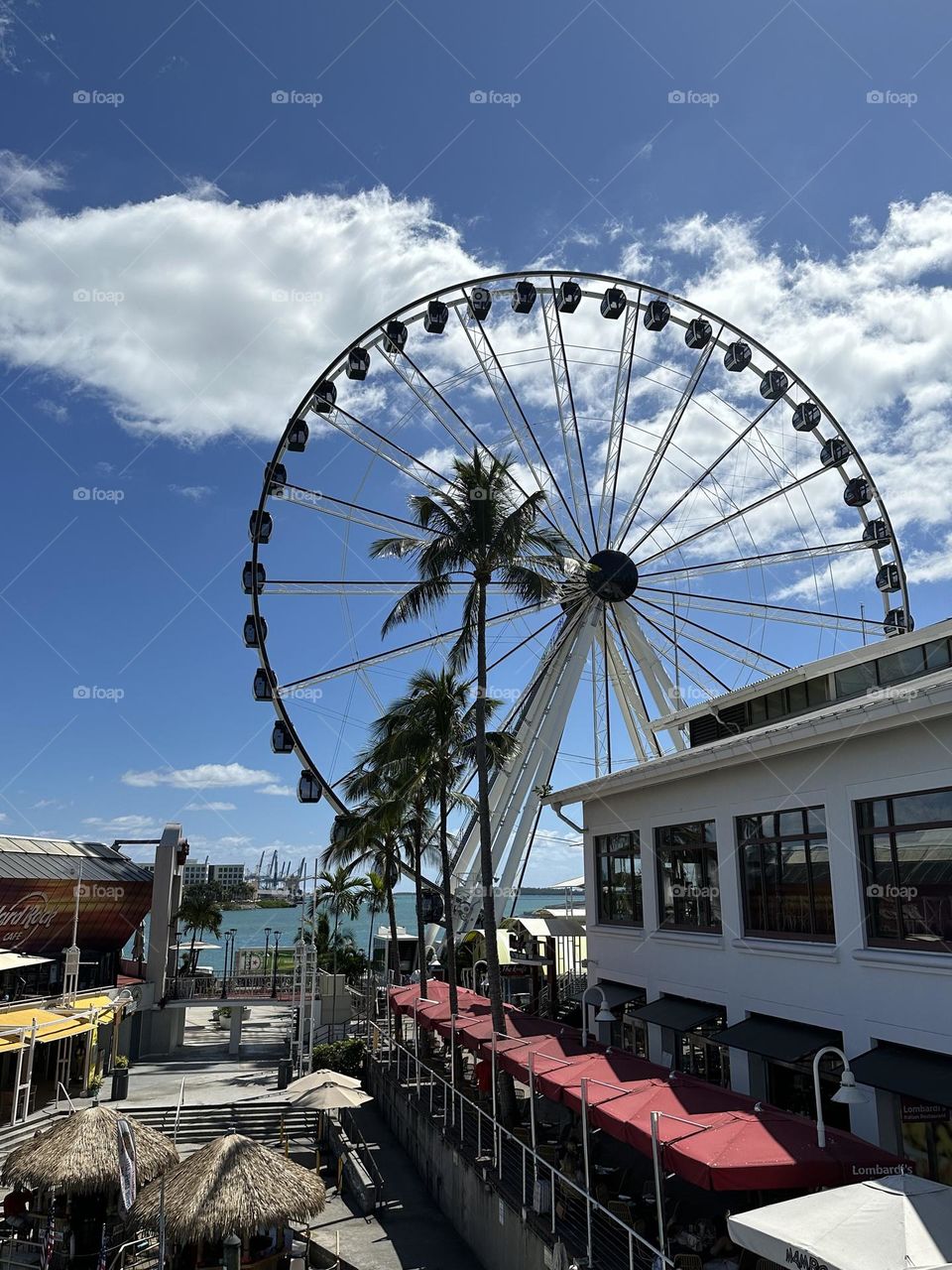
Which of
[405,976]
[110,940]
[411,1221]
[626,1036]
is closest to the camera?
[411,1221]

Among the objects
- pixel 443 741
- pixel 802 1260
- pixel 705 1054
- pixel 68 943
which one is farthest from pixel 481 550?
pixel 68 943

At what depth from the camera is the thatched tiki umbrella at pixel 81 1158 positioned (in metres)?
15.3

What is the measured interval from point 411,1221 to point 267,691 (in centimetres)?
1478

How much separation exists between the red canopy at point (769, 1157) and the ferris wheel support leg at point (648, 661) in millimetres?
16356

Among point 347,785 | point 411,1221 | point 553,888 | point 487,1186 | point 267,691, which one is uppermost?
point 267,691

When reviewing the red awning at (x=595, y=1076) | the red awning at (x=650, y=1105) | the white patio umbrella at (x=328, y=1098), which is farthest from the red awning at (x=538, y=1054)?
the white patio umbrella at (x=328, y=1098)

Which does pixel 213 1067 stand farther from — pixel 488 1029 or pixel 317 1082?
pixel 488 1029

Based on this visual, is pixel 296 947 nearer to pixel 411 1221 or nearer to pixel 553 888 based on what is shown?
pixel 553 888

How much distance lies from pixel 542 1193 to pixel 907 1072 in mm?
5179

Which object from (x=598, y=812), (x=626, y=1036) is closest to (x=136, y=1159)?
(x=626, y=1036)

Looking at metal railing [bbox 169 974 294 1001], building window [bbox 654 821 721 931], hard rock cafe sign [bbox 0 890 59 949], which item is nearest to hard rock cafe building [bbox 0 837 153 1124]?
hard rock cafe sign [bbox 0 890 59 949]

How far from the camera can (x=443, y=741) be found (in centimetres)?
2461

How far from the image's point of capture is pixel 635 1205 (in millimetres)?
13727

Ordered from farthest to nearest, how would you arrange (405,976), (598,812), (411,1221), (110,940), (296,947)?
(405,976), (110,940), (296,947), (598,812), (411,1221)
